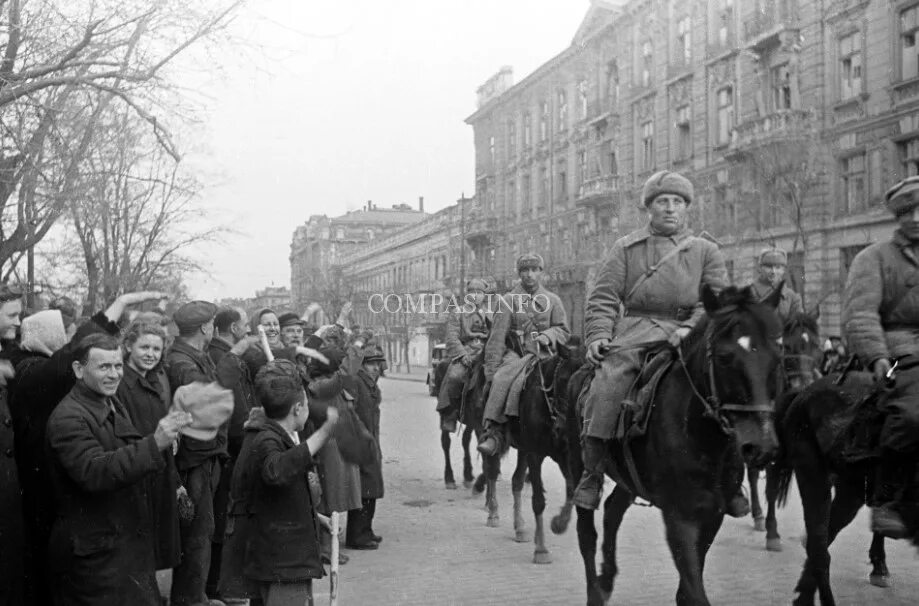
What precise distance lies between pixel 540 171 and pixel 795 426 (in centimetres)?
4637

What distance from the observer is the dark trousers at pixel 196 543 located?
19.9 ft

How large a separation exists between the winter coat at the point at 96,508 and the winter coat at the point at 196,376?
1.77 metres

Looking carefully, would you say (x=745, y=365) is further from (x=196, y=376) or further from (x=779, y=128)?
(x=779, y=128)

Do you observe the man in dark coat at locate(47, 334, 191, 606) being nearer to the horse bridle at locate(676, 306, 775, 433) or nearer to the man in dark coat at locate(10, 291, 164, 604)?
the man in dark coat at locate(10, 291, 164, 604)

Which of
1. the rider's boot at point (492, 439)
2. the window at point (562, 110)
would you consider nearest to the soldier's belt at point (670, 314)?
the rider's boot at point (492, 439)

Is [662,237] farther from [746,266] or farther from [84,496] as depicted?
[746,266]

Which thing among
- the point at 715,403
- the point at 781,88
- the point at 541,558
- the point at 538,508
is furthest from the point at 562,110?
the point at 715,403

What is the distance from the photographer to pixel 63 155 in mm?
12586

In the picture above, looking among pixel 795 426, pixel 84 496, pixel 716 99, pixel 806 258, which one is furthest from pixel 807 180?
pixel 84 496

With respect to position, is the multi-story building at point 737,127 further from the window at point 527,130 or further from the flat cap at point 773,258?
the flat cap at point 773,258

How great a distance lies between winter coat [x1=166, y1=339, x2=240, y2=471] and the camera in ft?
20.2

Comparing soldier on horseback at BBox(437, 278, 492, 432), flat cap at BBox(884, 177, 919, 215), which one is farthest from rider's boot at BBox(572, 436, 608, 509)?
soldier on horseback at BBox(437, 278, 492, 432)

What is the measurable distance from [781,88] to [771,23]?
2.20m

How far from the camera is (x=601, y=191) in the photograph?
1628 inches
